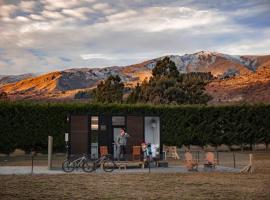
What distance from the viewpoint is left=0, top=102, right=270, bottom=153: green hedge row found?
33.1 meters

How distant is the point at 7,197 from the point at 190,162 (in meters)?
10.7

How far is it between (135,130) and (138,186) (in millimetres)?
10427

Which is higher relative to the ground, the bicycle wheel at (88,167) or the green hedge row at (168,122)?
the green hedge row at (168,122)

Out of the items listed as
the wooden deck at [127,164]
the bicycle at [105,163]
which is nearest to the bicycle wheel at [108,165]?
the bicycle at [105,163]

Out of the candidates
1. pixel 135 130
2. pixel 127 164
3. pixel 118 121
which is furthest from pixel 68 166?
pixel 135 130

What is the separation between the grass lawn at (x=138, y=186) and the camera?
542 inches

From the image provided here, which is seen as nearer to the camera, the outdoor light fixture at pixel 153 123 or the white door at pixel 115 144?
the white door at pixel 115 144

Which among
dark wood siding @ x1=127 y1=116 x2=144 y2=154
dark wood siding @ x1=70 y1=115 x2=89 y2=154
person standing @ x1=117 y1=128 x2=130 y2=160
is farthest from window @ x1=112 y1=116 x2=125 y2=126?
dark wood siding @ x1=70 y1=115 x2=89 y2=154

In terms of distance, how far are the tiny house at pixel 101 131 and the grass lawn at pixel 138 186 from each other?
5678 mm

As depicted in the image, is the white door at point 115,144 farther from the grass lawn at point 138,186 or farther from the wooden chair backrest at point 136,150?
the grass lawn at point 138,186

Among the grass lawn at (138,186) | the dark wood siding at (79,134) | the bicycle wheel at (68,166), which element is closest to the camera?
the grass lawn at (138,186)

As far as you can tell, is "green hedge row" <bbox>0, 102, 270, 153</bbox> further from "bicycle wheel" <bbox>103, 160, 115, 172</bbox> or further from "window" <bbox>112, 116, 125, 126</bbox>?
"bicycle wheel" <bbox>103, 160, 115, 172</bbox>

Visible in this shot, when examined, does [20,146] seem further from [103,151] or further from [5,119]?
[103,151]

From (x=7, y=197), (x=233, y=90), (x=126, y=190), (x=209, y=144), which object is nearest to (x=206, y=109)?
(x=209, y=144)
